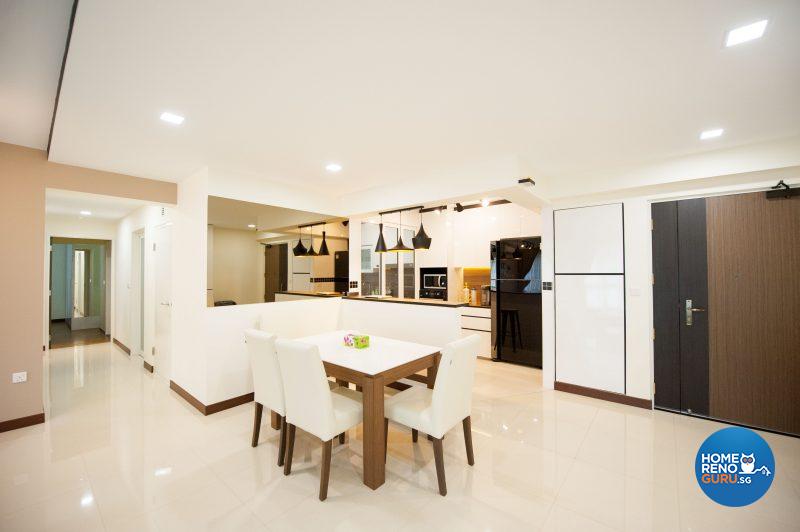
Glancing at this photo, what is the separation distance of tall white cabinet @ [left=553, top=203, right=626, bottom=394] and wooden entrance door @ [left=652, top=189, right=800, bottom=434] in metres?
0.35

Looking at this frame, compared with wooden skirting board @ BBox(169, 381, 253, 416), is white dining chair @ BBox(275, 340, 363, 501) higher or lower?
higher

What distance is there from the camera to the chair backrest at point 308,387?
83.7 inches

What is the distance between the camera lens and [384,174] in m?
3.77

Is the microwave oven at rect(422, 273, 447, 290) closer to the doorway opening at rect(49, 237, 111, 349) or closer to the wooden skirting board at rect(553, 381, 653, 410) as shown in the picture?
the wooden skirting board at rect(553, 381, 653, 410)

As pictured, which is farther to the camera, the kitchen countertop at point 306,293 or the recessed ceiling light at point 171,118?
the kitchen countertop at point 306,293

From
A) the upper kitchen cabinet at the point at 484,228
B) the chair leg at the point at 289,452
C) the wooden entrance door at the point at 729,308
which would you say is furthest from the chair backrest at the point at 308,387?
the upper kitchen cabinet at the point at 484,228

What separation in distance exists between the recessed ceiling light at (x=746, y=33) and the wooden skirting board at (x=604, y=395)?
3324 mm

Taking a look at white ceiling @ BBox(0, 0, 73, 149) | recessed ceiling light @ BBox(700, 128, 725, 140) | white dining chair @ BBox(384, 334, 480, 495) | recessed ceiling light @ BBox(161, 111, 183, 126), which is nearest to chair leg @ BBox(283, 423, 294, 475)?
white dining chair @ BBox(384, 334, 480, 495)

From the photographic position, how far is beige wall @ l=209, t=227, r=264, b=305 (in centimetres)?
356

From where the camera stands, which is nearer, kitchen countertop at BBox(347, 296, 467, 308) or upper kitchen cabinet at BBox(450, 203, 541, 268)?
kitchen countertop at BBox(347, 296, 467, 308)

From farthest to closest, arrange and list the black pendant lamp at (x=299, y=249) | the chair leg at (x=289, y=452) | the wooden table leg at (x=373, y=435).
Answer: the black pendant lamp at (x=299, y=249) → the chair leg at (x=289, y=452) → the wooden table leg at (x=373, y=435)

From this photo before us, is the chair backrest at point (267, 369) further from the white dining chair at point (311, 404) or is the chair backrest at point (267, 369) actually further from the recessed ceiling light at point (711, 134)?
the recessed ceiling light at point (711, 134)

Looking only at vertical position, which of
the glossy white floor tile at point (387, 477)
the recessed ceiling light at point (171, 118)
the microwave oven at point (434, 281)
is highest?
the recessed ceiling light at point (171, 118)

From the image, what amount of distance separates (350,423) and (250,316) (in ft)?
6.75
